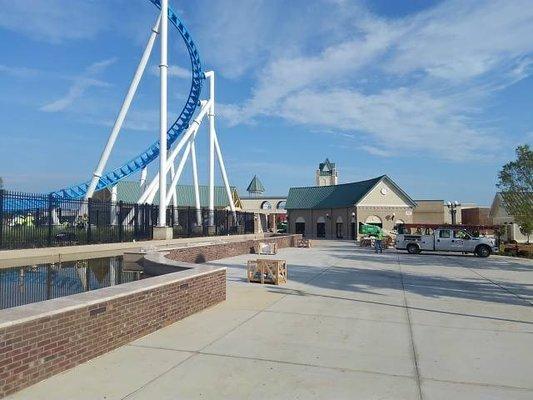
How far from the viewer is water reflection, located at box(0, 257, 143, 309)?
1061 centimetres

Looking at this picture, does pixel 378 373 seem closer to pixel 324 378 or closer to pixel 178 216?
pixel 324 378

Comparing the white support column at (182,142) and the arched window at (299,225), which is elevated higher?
the white support column at (182,142)

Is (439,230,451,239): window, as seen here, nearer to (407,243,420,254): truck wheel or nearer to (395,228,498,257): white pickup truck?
(395,228,498,257): white pickup truck

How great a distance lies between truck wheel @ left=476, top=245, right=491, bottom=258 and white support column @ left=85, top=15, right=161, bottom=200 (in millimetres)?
25796

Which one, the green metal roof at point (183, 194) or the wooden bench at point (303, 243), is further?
the green metal roof at point (183, 194)

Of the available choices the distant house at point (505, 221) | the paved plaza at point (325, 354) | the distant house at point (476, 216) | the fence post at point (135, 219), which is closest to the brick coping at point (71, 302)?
the paved plaza at point (325, 354)

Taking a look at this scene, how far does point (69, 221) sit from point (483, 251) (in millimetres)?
24201

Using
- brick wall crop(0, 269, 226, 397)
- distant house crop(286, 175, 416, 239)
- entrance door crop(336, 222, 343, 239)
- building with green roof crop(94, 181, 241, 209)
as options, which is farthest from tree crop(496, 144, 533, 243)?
building with green roof crop(94, 181, 241, 209)

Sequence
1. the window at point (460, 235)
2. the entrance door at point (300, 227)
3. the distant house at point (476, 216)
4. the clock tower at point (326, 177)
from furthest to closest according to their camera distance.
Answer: the clock tower at point (326, 177) < the distant house at point (476, 216) < the entrance door at point (300, 227) < the window at point (460, 235)

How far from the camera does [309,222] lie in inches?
2749

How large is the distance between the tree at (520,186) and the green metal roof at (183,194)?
5332 centimetres

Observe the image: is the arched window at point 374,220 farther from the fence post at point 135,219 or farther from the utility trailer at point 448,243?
the fence post at point 135,219

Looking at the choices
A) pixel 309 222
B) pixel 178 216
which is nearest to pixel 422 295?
pixel 178 216

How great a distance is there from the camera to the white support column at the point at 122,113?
34.4 metres
